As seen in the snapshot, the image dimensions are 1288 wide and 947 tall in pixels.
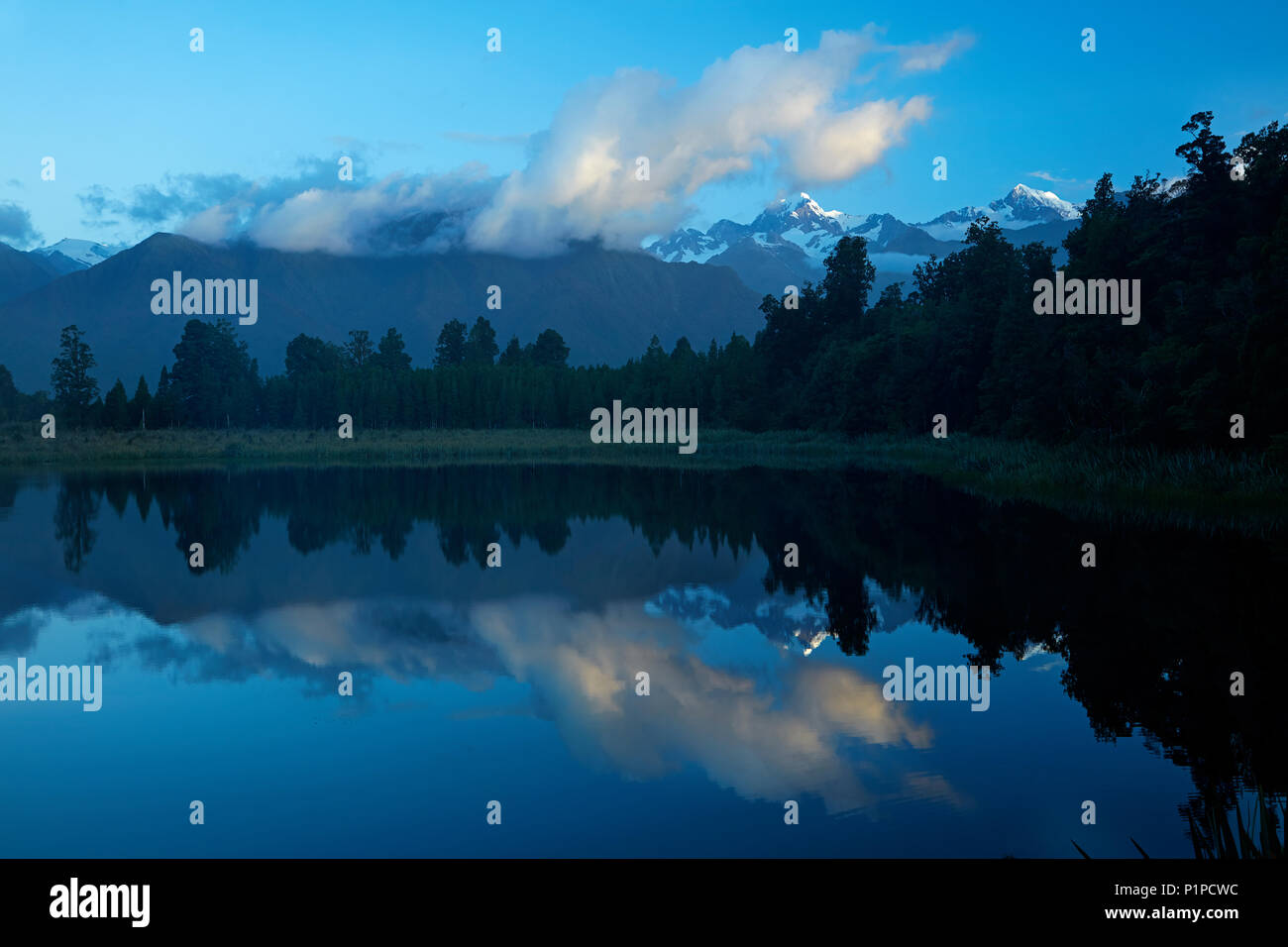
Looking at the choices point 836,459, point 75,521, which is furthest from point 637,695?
point 836,459

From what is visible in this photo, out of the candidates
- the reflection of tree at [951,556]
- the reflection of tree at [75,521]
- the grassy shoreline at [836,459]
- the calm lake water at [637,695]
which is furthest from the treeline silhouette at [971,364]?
the reflection of tree at [75,521]

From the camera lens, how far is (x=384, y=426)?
143500 millimetres

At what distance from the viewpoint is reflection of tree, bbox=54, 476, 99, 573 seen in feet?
89.5

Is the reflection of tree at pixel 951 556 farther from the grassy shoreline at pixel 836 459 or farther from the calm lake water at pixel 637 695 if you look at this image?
the grassy shoreline at pixel 836 459

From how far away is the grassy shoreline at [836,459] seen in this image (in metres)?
32.1

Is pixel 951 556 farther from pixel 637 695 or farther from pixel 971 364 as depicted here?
pixel 971 364

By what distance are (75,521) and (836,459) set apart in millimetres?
56258

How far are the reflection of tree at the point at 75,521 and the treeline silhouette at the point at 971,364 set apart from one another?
34.1 m

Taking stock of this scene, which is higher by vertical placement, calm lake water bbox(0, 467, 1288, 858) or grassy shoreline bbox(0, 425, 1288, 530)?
grassy shoreline bbox(0, 425, 1288, 530)

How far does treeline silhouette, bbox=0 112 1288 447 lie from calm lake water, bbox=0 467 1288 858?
41.0ft

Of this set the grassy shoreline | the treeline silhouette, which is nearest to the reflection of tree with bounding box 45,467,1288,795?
the grassy shoreline

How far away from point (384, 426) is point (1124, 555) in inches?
5073

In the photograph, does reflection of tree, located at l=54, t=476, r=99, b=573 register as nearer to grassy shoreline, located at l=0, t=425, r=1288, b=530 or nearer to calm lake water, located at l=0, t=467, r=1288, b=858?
calm lake water, located at l=0, t=467, r=1288, b=858
